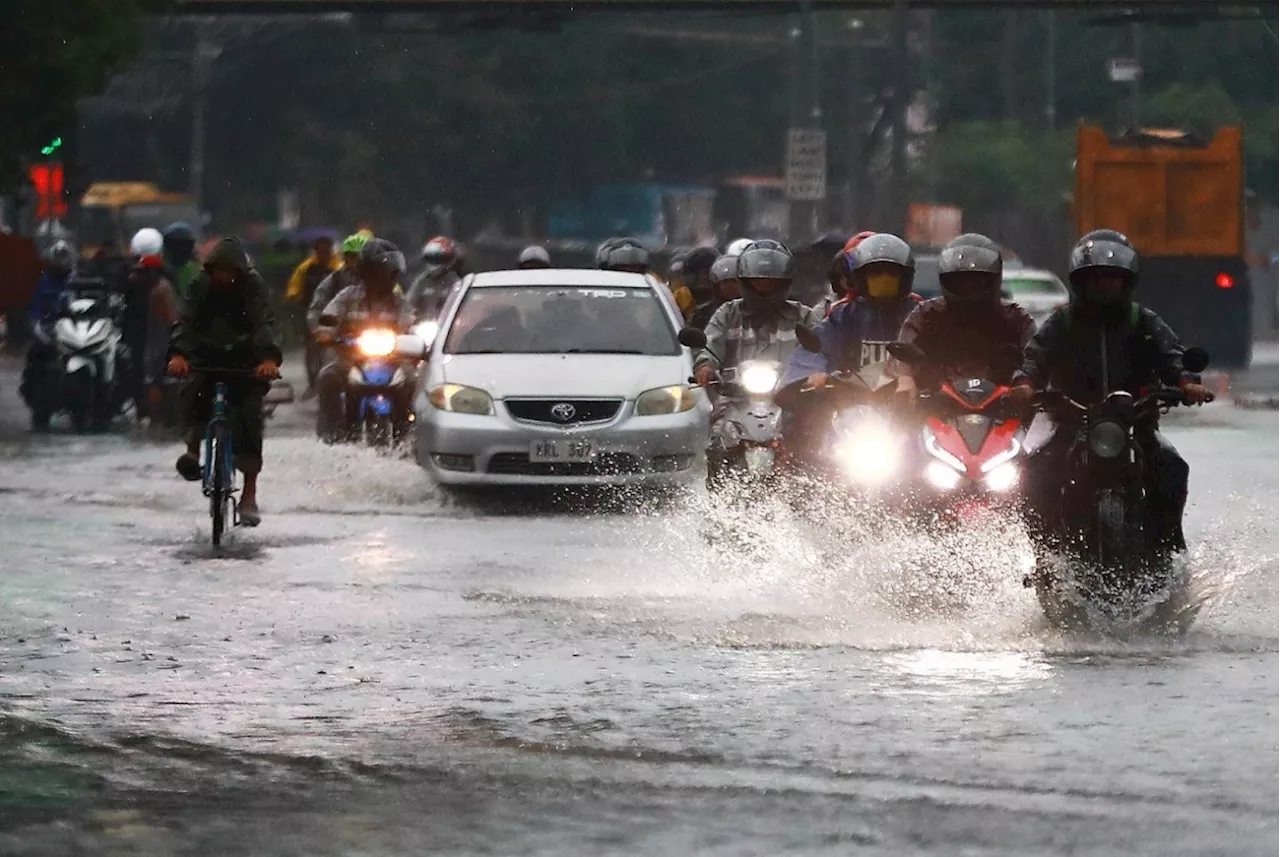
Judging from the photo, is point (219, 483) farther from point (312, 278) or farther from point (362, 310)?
point (312, 278)

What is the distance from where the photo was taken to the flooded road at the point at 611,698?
7.57 m

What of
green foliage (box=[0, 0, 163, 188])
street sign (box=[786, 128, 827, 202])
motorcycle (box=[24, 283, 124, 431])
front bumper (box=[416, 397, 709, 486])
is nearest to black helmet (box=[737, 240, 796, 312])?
front bumper (box=[416, 397, 709, 486])

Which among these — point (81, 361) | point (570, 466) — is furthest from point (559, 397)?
point (81, 361)

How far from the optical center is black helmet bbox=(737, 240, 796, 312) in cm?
1645

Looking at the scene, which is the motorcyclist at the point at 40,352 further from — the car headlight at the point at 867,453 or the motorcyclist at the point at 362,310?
the car headlight at the point at 867,453

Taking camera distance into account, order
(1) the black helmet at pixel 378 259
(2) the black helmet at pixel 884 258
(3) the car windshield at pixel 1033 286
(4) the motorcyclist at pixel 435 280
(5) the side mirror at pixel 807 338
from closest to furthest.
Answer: (5) the side mirror at pixel 807 338 < (2) the black helmet at pixel 884 258 < (1) the black helmet at pixel 378 259 < (4) the motorcyclist at pixel 435 280 < (3) the car windshield at pixel 1033 286

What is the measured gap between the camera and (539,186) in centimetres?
8944

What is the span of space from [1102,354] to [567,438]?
665 centimetres

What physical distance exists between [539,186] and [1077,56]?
49.0 ft

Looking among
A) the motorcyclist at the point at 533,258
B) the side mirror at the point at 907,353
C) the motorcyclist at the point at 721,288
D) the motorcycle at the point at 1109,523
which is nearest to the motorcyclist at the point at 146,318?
the motorcyclist at the point at 533,258

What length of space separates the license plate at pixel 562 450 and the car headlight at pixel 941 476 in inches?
244

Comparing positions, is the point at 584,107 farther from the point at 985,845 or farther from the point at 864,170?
the point at 985,845

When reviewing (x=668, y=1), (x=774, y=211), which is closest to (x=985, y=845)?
(x=668, y=1)

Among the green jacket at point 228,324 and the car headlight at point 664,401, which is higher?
the green jacket at point 228,324
